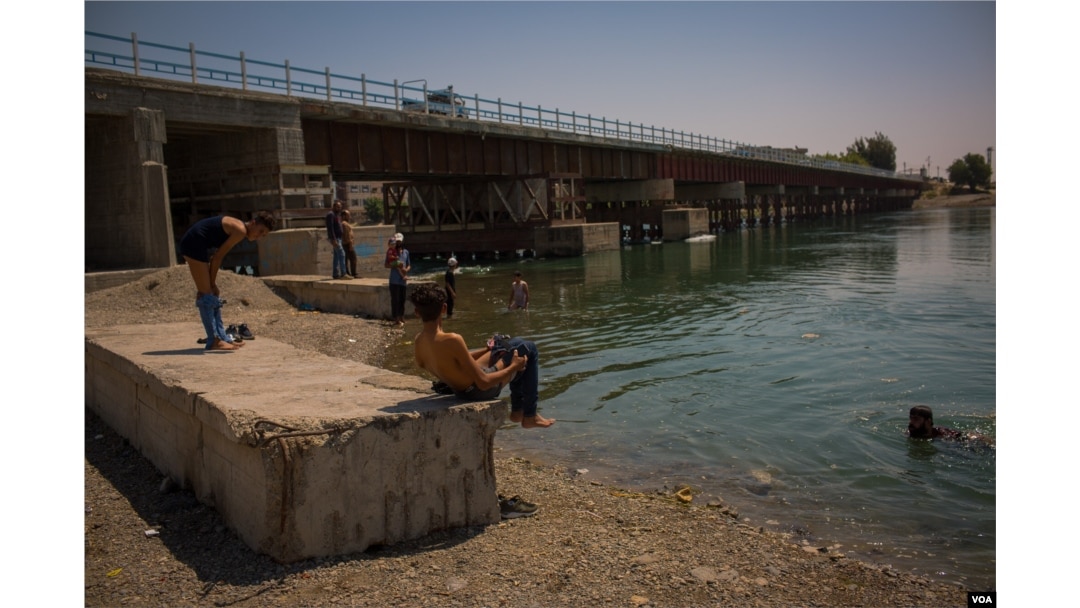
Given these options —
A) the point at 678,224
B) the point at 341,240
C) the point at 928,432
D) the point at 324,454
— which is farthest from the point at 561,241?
the point at 324,454

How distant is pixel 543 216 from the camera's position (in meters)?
43.4

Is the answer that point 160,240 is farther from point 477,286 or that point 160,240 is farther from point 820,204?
point 820,204

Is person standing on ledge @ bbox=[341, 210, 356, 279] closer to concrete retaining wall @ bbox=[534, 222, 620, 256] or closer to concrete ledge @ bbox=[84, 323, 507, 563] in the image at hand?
concrete ledge @ bbox=[84, 323, 507, 563]

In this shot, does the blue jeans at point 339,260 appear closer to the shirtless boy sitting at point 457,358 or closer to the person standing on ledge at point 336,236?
the person standing on ledge at point 336,236

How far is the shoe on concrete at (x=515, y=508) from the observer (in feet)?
20.1

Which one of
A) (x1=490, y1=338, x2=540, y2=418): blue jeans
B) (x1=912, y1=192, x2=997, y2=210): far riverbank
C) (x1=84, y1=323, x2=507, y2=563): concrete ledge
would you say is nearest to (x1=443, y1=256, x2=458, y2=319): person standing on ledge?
(x1=84, y1=323, x2=507, y2=563): concrete ledge

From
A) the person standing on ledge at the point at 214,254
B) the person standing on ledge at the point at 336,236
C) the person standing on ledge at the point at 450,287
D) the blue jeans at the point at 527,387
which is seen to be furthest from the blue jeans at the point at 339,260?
the blue jeans at the point at 527,387

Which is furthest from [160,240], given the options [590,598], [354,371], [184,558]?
[590,598]

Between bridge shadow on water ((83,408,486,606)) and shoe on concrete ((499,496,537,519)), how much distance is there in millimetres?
428

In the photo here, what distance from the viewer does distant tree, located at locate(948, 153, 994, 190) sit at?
338 ft

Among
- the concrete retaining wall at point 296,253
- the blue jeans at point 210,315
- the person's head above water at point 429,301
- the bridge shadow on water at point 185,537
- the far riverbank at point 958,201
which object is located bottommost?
the bridge shadow on water at point 185,537

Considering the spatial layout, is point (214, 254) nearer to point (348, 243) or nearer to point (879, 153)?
point (348, 243)

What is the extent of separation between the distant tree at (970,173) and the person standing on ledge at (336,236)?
99819mm

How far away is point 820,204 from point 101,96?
100158mm
